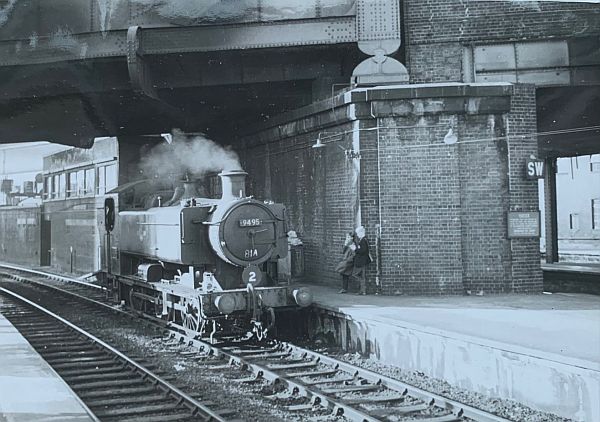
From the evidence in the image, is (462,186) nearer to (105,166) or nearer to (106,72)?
(106,72)

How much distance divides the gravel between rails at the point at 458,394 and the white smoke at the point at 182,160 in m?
6.43

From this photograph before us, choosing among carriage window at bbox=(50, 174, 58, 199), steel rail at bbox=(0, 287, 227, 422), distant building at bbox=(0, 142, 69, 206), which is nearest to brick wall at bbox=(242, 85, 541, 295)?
steel rail at bbox=(0, 287, 227, 422)

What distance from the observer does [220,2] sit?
12070 mm

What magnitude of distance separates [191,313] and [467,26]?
7.26 m

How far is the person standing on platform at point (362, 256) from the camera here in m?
11.2

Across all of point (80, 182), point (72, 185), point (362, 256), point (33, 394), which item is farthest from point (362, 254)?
point (72, 185)

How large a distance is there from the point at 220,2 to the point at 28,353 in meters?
7.12

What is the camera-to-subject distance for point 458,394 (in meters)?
7.18

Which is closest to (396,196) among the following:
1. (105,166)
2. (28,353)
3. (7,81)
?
(28,353)

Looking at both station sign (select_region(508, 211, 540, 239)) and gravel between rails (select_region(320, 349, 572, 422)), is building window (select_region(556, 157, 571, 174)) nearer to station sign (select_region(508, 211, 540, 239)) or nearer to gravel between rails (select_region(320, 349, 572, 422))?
station sign (select_region(508, 211, 540, 239))

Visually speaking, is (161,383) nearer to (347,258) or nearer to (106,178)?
(347,258)

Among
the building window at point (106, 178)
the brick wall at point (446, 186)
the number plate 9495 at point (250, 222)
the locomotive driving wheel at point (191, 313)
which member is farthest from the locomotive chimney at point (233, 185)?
the building window at point (106, 178)

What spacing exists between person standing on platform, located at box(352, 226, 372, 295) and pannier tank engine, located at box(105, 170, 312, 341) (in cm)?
150

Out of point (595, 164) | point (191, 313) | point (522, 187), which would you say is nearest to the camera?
point (191, 313)
